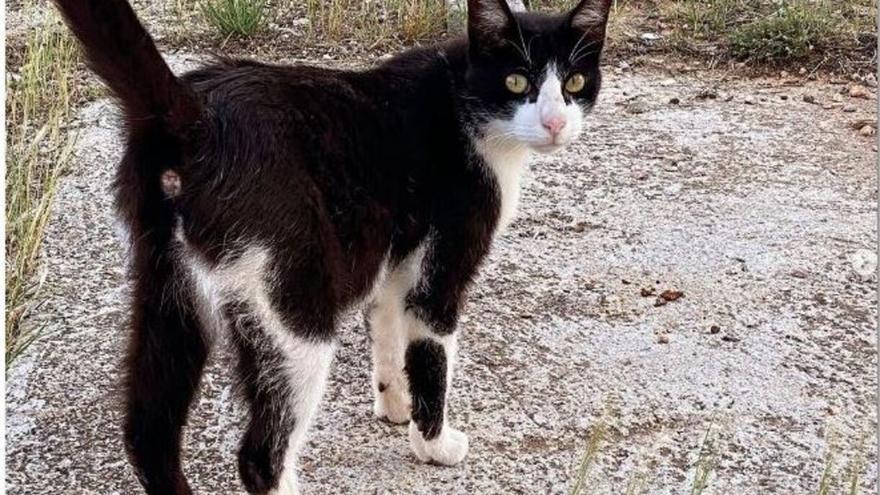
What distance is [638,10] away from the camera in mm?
6109

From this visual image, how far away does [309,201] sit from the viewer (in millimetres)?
2207

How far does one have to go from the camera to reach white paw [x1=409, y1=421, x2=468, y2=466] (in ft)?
9.20

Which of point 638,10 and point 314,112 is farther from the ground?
point 314,112

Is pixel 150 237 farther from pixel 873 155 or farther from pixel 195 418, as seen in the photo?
pixel 873 155

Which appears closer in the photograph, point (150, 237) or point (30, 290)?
point (150, 237)

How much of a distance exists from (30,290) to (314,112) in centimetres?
150

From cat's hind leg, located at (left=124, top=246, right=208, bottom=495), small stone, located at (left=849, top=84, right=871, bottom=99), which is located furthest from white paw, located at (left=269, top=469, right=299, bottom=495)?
small stone, located at (left=849, top=84, right=871, bottom=99)

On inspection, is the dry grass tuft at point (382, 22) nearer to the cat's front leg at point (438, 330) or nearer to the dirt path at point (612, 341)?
the dirt path at point (612, 341)

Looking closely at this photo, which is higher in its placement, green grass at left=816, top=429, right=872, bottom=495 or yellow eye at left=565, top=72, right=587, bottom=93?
yellow eye at left=565, top=72, right=587, bottom=93

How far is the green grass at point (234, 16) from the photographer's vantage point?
545 cm

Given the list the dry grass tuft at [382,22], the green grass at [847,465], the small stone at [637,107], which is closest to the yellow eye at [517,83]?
the green grass at [847,465]

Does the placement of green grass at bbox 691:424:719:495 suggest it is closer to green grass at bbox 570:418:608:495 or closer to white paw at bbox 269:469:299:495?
green grass at bbox 570:418:608:495

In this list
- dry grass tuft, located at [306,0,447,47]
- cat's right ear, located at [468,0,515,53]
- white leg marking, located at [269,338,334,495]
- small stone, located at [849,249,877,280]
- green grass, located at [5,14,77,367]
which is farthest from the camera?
dry grass tuft, located at [306,0,447,47]

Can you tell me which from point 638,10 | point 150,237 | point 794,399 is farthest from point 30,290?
point 638,10
